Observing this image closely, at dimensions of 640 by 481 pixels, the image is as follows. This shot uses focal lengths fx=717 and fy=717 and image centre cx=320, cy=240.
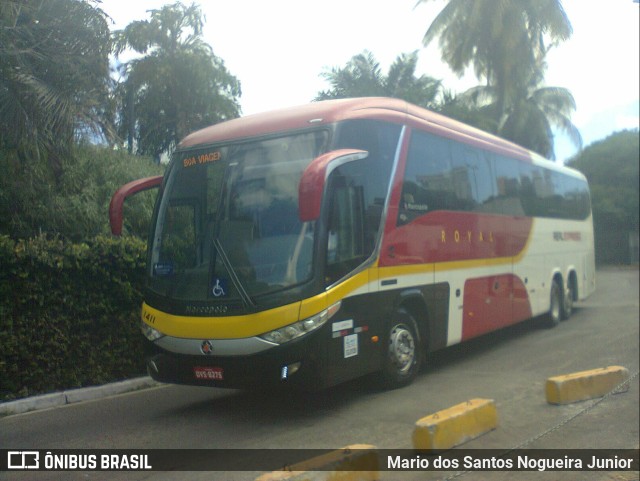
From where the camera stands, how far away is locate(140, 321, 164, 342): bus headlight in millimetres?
7850

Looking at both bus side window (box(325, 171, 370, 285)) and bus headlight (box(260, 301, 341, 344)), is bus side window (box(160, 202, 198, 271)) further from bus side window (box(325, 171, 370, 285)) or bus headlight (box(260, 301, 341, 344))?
bus side window (box(325, 171, 370, 285))

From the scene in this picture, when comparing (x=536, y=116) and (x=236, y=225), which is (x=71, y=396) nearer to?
(x=236, y=225)

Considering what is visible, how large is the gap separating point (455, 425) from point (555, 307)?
9.95m

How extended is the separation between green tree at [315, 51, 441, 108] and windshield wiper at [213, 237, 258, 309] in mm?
3268

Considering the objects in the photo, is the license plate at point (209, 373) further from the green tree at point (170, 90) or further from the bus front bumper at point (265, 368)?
the green tree at point (170, 90)

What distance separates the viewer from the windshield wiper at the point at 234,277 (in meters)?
7.23

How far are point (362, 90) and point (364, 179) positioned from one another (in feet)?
19.9

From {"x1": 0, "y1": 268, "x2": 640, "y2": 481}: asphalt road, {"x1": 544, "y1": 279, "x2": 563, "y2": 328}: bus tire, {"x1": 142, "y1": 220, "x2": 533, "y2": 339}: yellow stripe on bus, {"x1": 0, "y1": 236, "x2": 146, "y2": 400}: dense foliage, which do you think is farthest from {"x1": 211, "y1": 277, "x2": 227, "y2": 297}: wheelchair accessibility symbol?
{"x1": 544, "y1": 279, "x2": 563, "y2": 328}: bus tire

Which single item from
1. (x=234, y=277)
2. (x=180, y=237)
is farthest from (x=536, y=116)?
(x=234, y=277)

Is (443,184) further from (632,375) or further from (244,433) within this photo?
(244,433)

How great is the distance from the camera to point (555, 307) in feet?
51.2

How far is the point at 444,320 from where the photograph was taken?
10125 millimetres

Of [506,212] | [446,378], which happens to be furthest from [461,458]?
[506,212]

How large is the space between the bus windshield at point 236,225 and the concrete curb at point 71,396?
88.8 inches
